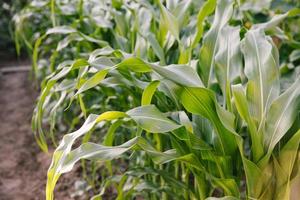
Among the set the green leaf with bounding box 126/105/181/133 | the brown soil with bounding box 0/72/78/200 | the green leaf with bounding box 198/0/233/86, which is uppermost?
the green leaf with bounding box 198/0/233/86

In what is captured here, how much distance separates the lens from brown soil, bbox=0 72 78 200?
1613mm

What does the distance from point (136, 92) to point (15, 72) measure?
2.43 meters

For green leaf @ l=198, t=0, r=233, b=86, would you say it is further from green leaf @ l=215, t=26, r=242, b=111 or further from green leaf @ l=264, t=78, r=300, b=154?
green leaf @ l=264, t=78, r=300, b=154

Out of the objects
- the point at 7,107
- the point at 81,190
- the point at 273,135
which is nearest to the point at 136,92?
the point at 273,135

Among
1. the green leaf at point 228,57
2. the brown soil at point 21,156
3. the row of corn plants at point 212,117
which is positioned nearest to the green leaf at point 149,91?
the row of corn plants at point 212,117

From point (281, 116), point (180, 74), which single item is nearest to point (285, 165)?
point (281, 116)

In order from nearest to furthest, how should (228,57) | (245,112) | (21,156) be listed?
(245,112) → (228,57) → (21,156)

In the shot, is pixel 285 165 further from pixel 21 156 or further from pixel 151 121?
pixel 21 156

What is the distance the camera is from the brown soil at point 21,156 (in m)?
1.61

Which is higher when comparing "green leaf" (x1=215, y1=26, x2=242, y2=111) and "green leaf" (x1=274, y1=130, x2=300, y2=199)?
"green leaf" (x1=215, y1=26, x2=242, y2=111)

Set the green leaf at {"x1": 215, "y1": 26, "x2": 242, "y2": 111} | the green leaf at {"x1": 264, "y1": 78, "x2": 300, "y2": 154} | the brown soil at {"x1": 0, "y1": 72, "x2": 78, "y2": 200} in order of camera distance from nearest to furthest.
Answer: the green leaf at {"x1": 264, "y1": 78, "x2": 300, "y2": 154} → the green leaf at {"x1": 215, "y1": 26, "x2": 242, "y2": 111} → the brown soil at {"x1": 0, "y1": 72, "x2": 78, "y2": 200}

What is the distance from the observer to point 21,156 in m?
1.91

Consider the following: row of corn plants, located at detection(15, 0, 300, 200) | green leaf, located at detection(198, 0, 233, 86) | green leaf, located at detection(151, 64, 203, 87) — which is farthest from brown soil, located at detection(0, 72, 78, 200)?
green leaf, located at detection(151, 64, 203, 87)

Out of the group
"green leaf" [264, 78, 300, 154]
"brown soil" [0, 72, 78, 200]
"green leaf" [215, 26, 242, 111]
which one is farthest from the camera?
"brown soil" [0, 72, 78, 200]
